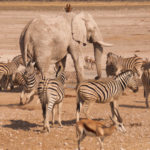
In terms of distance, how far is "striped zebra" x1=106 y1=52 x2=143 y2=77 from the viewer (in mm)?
19828

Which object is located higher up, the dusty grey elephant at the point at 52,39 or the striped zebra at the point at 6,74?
the dusty grey elephant at the point at 52,39

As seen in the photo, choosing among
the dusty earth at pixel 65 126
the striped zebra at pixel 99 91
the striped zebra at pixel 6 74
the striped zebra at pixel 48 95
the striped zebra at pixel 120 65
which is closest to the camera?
the dusty earth at pixel 65 126

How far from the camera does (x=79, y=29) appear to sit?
14.0 meters

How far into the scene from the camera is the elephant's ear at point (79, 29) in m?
13.9

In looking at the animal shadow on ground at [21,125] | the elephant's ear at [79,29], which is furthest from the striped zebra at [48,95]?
the elephant's ear at [79,29]

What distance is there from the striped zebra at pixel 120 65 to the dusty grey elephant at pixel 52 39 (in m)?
5.64

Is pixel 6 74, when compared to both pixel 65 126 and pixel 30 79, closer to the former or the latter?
pixel 30 79

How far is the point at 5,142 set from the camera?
1006 centimetres

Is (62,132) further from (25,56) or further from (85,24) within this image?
(85,24)

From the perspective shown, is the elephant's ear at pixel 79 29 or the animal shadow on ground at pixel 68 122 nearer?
the animal shadow on ground at pixel 68 122

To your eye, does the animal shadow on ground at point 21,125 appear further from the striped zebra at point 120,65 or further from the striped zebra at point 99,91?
the striped zebra at point 120,65

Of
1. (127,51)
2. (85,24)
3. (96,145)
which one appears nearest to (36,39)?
(85,24)

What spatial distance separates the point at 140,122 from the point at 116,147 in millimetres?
2833

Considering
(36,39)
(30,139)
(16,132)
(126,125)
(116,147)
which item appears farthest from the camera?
(36,39)
